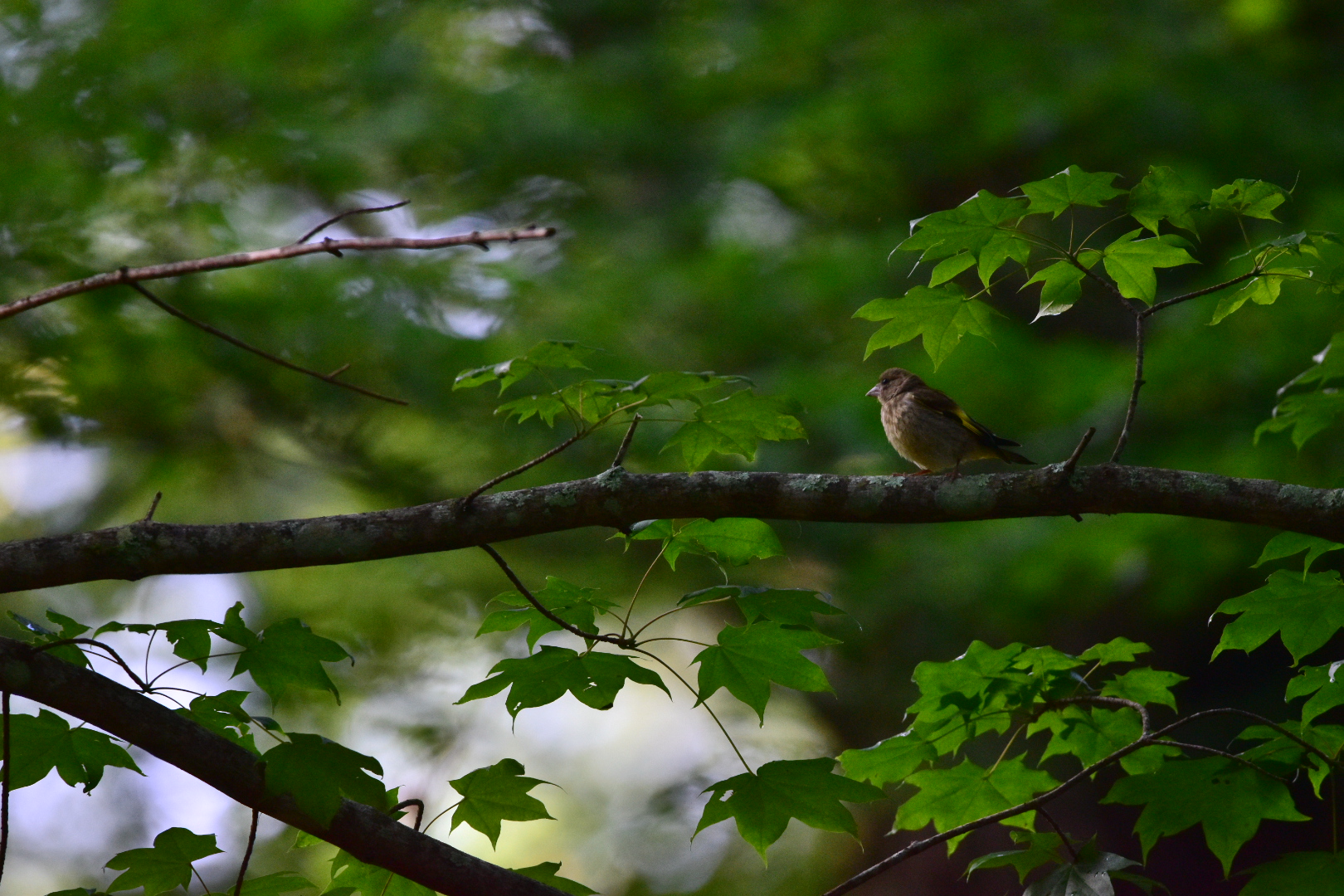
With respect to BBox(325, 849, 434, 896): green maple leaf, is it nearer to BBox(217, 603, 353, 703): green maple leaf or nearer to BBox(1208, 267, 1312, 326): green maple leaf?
BBox(217, 603, 353, 703): green maple leaf

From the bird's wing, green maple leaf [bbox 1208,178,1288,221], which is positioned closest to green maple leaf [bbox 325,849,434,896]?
green maple leaf [bbox 1208,178,1288,221]

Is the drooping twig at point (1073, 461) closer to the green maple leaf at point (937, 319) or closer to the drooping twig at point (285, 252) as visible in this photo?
the green maple leaf at point (937, 319)

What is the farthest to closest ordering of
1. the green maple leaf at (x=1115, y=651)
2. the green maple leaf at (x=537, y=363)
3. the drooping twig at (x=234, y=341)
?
1. the green maple leaf at (x=1115, y=651)
2. the green maple leaf at (x=537, y=363)
3. the drooping twig at (x=234, y=341)

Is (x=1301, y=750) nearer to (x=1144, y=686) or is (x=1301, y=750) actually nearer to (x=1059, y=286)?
(x=1144, y=686)

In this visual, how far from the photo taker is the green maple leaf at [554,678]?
88.7 inches

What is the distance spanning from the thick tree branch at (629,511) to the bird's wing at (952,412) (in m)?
1.90

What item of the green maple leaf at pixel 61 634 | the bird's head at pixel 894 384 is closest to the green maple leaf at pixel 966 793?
the green maple leaf at pixel 61 634

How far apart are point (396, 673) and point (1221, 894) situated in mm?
5672

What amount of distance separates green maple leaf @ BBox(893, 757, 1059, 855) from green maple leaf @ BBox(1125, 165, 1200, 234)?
50.0 inches

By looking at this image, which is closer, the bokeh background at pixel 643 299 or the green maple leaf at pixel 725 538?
the green maple leaf at pixel 725 538

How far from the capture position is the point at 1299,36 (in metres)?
8.16

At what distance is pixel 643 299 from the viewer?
7258 millimetres

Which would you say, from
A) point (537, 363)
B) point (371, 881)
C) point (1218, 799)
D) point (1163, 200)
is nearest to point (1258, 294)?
point (1163, 200)

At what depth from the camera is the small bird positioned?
4.21 m
